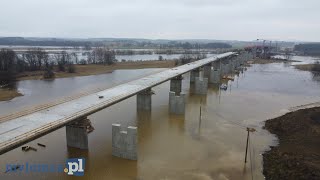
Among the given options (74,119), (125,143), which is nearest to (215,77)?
(125,143)

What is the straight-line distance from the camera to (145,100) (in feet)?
120

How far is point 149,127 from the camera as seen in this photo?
32031mm

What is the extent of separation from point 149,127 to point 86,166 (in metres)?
10.7

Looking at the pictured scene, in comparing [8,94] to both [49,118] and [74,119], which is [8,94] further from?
[74,119]

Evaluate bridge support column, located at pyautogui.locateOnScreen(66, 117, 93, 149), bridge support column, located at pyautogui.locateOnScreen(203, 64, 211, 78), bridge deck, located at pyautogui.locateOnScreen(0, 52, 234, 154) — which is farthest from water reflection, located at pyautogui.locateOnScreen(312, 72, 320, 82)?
bridge support column, located at pyautogui.locateOnScreen(66, 117, 93, 149)

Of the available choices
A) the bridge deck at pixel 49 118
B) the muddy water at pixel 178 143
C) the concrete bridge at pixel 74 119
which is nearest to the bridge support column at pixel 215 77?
the muddy water at pixel 178 143

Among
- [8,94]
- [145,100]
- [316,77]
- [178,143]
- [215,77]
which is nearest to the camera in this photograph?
[178,143]

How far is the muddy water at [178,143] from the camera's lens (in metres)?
21.9

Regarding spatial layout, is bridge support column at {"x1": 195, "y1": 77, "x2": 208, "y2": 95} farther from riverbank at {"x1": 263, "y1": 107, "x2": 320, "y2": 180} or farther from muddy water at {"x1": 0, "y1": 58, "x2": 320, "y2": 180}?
riverbank at {"x1": 263, "y1": 107, "x2": 320, "y2": 180}

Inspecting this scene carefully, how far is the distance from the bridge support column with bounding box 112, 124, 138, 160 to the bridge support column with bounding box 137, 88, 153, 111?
43.8 ft

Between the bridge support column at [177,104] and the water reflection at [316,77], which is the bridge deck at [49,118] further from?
the water reflection at [316,77]

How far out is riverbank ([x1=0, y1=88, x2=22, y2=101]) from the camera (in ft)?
150

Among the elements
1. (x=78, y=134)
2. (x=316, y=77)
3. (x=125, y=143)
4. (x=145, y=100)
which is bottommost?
(x=125, y=143)

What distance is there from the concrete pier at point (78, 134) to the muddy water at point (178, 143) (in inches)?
24.5
